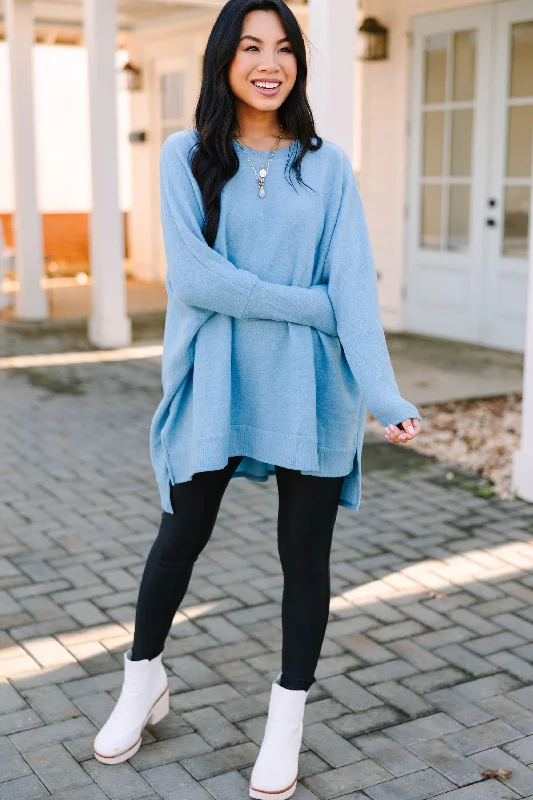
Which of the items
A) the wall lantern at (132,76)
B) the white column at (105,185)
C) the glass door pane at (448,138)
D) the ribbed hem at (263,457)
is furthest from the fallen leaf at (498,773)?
the wall lantern at (132,76)

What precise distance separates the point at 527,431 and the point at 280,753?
2588 millimetres

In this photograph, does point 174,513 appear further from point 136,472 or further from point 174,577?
point 136,472

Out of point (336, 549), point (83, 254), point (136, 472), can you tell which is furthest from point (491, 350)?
point (83, 254)

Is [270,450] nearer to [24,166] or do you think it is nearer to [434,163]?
[434,163]

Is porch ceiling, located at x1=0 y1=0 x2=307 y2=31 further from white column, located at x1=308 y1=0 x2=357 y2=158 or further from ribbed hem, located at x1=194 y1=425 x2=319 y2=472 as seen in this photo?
ribbed hem, located at x1=194 y1=425 x2=319 y2=472

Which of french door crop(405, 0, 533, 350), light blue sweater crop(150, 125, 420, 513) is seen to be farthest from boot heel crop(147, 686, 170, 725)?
french door crop(405, 0, 533, 350)

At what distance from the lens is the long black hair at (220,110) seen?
218 centimetres

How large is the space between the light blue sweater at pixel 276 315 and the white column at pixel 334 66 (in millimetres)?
3088

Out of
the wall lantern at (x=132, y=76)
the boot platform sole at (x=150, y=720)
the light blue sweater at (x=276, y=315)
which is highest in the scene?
the wall lantern at (x=132, y=76)

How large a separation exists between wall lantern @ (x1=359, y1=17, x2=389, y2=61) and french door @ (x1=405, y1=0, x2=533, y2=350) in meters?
0.27

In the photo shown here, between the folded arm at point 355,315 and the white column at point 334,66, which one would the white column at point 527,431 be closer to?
the white column at point 334,66

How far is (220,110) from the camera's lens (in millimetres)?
2219

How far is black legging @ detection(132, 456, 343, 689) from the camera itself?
2.32m

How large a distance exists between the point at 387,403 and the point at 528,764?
39.7 inches
